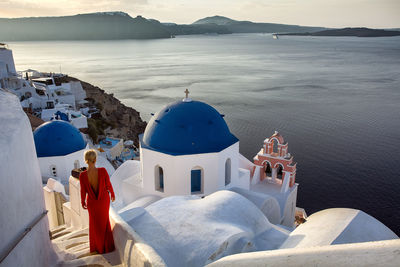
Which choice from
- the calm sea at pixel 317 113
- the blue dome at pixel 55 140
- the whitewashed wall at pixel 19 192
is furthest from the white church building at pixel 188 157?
the calm sea at pixel 317 113

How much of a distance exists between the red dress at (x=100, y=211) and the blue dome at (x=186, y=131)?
513 cm

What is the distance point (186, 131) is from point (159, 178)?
1.94 metres

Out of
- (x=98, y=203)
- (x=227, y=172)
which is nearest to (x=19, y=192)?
(x=98, y=203)

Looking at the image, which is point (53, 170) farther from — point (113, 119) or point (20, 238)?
point (113, 119)

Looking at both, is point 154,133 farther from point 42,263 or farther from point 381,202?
point 381,202

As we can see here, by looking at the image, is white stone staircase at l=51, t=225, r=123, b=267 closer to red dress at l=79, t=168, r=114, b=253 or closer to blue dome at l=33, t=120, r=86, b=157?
red dress at l=79, t=168, r=114, b=253

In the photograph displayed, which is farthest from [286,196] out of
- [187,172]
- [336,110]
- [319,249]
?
[336,110]

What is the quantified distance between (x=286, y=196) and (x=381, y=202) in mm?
13113

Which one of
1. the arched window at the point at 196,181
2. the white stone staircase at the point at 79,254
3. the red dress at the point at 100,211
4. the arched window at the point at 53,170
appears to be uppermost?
the red dress at the point at 100,211

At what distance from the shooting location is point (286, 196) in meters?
13.0

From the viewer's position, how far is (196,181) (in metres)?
10.7

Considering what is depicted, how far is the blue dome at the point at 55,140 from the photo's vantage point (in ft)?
42.7

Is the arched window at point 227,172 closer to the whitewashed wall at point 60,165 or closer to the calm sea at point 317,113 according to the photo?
the whitewashed wall at point 60,165

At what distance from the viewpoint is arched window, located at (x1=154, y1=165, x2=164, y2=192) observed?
1076 cm
